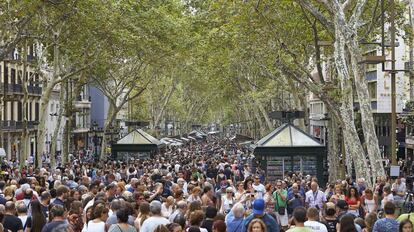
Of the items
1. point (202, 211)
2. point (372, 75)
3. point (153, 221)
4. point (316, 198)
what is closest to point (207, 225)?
point (202, 211)

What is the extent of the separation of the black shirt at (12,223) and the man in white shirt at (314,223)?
14.1 feet

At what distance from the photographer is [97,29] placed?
103 ft

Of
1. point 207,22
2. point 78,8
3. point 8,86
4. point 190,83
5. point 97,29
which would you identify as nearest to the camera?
point 78,8

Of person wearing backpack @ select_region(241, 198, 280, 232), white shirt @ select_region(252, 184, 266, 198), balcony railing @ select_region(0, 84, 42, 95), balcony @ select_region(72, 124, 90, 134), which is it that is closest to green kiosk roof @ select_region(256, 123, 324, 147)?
white shirt @ select_region(252, 184, 266, 198)

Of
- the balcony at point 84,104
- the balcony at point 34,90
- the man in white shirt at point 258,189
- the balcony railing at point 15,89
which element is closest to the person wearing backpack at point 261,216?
the man in white shirt at point 258,189

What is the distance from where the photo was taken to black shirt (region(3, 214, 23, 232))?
39.8 feet

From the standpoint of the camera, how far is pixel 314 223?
1066 centimetres

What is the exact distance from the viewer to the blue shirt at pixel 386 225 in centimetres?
1049

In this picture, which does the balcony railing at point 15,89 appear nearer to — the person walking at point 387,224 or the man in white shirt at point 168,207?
the man in white shirt at point 168,207

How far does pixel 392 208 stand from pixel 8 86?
48373 mm

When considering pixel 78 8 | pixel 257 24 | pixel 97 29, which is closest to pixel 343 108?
pixel 257 24

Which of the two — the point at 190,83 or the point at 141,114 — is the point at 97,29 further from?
the point at 141,114

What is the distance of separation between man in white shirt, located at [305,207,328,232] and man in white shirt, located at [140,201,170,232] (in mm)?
1968

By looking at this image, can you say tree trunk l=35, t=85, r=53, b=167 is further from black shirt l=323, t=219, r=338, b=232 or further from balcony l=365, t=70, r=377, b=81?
balcony l=365, t=70, r=377, b=81
